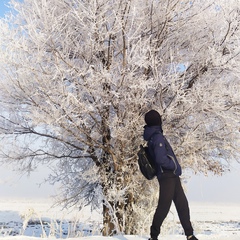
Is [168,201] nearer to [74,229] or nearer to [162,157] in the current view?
[162,157]

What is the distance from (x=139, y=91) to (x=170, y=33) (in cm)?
252

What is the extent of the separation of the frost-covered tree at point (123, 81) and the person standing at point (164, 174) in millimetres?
2874

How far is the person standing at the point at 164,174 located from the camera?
5707mm

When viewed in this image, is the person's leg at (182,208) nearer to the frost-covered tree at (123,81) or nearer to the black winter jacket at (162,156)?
the black winter jacket at (162,156)

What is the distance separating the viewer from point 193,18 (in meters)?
10.8

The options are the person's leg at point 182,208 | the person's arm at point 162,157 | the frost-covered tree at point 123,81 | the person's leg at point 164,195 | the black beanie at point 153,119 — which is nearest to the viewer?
the person's arm at point 162,157

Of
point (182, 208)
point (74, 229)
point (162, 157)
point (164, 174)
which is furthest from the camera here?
point (74, 229)

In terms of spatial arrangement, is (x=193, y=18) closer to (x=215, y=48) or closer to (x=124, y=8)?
(x=215, y=48)

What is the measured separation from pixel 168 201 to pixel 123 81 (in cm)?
396

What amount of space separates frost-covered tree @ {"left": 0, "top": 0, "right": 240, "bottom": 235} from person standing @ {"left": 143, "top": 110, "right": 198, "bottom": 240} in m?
2.87

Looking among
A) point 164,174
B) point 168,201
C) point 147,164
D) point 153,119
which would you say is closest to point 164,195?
point 168,201

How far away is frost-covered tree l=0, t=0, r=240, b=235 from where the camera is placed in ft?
30.6

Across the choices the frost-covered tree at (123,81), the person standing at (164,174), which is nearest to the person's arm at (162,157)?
the person standing at (164,174)

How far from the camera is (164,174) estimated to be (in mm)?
5762
